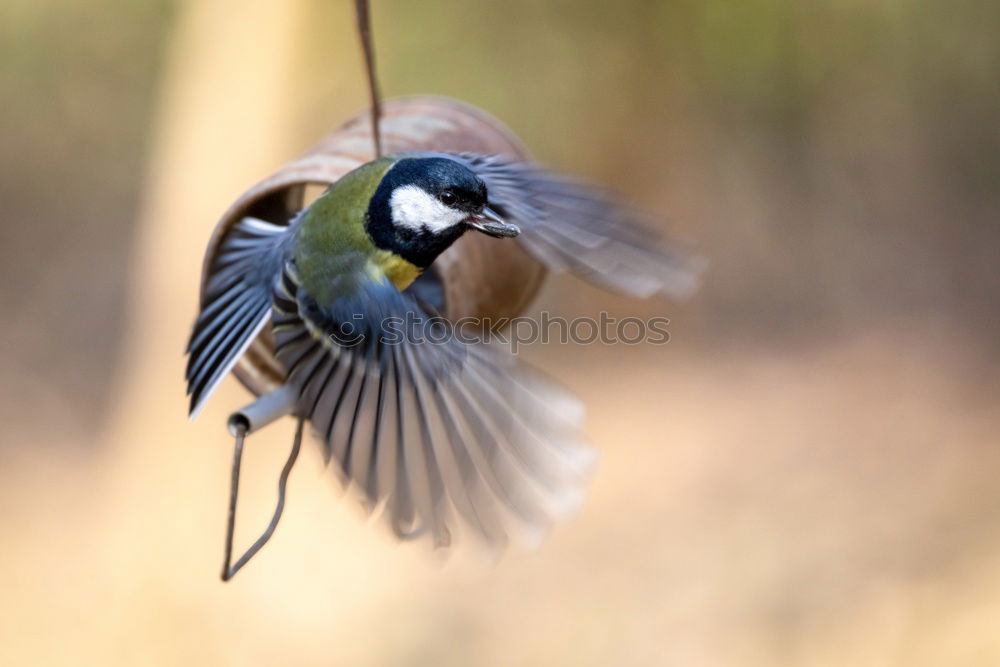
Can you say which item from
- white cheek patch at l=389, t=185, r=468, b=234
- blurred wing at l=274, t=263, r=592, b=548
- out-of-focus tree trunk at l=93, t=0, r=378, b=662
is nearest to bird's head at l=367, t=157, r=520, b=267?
white cheek patch at l=389, t=185, r=468, b=234

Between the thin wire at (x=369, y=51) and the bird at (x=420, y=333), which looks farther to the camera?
the thin wire at (x=369, y=51)

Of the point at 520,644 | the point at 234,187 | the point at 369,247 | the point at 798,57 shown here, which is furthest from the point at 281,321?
the point at 798,57

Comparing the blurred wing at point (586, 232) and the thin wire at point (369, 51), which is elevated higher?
the thin wire at point (369, 51)

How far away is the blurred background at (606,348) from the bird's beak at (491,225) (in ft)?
4.97

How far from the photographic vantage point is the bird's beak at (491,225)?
143cm

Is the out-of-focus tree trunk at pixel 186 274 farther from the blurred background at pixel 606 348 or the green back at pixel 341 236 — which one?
the green back at pixel 341 236

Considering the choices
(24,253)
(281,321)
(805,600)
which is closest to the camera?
(281,321)

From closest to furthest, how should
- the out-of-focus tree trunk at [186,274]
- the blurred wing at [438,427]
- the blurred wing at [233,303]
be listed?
the blurred wing at [438,427] → the blurred wing at [233,303] → the out-of-focus tree trunk at [186,274]

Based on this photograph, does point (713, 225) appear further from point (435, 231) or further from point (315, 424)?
point (315, 424)

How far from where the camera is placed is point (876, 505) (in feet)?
12.0

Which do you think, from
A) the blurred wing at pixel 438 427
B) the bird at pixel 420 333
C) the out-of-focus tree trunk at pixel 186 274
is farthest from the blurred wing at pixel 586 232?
the out-of-focus tree trunk at pixel 186 274

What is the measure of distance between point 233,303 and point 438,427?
599 mm

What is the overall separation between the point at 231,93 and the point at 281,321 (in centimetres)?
163

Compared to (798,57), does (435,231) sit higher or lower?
lower
